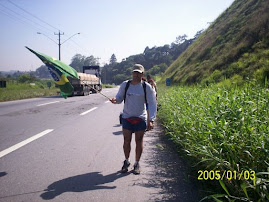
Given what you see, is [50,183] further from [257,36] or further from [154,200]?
[257,36]

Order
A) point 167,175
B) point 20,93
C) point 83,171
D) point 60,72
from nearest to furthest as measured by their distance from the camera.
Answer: point 167,175
point 83,171
point 60,72
point 20,93

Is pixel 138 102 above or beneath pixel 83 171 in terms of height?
above

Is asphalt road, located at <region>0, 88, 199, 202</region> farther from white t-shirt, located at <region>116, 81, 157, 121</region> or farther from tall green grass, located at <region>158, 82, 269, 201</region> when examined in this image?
white t-shirt, located at <region>116, 81, 157, 121</region>

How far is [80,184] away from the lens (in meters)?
3.54

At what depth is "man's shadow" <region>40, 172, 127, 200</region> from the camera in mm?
3278

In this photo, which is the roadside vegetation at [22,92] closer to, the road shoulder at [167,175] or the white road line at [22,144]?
the white road line at [22,144]

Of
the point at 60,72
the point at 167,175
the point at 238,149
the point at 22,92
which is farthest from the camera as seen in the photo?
the point at 22,92

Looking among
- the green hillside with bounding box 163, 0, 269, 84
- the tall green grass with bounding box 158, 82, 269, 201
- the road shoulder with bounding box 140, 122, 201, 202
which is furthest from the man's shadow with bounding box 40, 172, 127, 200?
the green hillside with bounding box 163, 0, 269, 84

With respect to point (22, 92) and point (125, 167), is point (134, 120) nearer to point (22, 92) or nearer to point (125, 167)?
point (125, 167)

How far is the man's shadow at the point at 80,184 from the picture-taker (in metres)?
3.28

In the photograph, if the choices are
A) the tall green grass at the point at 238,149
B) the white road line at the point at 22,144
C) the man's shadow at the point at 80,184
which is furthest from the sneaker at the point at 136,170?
the white road line at the point at 22,144

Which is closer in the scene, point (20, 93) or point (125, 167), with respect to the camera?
point (125, 167)

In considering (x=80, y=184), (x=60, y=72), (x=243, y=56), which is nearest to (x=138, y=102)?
(x=80, y=184)

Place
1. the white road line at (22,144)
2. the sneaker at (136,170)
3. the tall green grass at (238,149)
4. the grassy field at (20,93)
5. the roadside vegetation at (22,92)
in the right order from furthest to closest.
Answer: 1. the roadside vegetation at (22,92)
2. the grassy field at (20,93)
3. the white road line at (22,144)
4. the sneaker at (136,170)
5. the tall green grass at (238,149)
